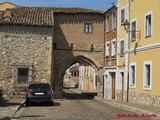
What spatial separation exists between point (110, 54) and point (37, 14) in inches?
313

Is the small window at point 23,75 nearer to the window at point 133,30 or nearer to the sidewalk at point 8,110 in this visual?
the sidewalk at point 8,110

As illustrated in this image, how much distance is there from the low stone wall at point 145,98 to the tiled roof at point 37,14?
1046 centimetres

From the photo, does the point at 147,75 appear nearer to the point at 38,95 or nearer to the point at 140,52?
the point at 140,52

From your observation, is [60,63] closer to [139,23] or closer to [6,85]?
[6,85]

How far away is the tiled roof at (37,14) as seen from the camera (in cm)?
3441

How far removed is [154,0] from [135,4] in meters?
3.97

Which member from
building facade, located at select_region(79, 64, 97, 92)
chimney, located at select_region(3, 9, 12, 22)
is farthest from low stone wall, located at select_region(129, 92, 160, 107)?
building facade, located at select_region(79, 64, 97, 92)

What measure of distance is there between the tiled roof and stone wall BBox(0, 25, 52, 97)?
0.53m

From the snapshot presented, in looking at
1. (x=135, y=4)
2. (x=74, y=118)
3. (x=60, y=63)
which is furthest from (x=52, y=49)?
(x=74, y=118)

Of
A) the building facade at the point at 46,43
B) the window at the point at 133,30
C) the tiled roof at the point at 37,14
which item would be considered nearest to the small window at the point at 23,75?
the building facade at the point at 46,43

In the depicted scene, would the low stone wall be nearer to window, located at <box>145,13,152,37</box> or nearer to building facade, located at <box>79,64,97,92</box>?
window, located at <box>145,13,152,37</box>

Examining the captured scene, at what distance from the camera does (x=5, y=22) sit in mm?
33906

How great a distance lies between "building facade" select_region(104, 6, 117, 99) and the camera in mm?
35312

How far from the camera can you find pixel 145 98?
26.0 metres
